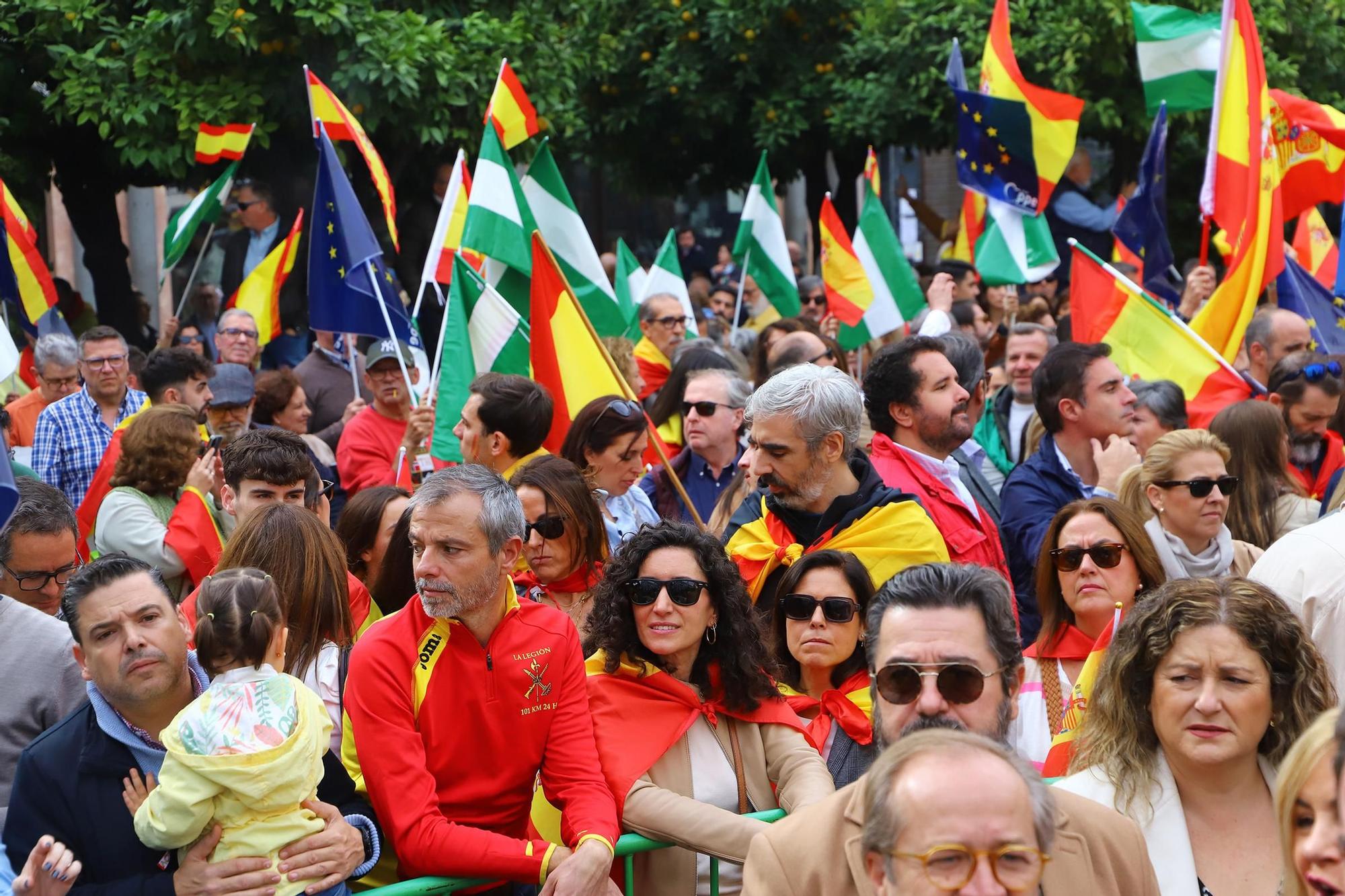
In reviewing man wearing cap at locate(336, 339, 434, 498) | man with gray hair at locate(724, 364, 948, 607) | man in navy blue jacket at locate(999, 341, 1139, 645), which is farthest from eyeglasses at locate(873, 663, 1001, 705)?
man wearing cap at locate(336, 339, 434, 498)

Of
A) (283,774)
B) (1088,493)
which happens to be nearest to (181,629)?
(283,774)

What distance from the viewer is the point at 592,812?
405 centimetres

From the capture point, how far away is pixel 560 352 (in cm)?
680

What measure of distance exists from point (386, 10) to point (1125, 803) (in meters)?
11.3

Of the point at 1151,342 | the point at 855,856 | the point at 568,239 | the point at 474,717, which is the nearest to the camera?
the point at 855,856

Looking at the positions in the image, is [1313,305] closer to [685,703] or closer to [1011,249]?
[1011,249]

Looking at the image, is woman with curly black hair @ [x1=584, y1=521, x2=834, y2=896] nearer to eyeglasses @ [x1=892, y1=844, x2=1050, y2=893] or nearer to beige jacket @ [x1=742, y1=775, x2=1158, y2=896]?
beige jacket @ [x1=742, y1=775, x2=1158, y2=896]

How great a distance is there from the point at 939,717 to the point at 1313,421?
15.1 feet

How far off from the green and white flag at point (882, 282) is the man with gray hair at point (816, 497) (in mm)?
5491

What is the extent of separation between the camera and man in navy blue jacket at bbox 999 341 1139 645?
620 centimetres

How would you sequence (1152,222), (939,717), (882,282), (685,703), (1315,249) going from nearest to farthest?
1. (939,717)
2. (685,703)
3. (1152,222)
4. (882,282)
5. (1315,249)

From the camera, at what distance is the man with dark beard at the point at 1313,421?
720cm

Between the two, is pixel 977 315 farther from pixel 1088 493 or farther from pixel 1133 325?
pixel 1088 493

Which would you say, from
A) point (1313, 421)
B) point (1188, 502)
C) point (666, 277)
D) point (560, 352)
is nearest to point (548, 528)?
point (560, 352)
